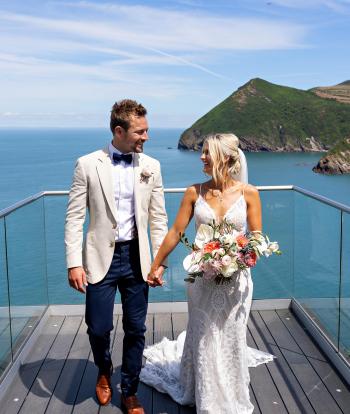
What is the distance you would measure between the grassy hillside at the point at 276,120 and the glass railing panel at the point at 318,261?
119m

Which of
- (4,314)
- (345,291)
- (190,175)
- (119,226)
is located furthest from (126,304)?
(190,175)

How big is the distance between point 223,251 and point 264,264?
7.56 feet

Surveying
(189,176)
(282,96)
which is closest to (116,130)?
(189,176)

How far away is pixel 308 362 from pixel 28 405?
71.2 inches

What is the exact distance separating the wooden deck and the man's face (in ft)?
4.82

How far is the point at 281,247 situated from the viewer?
189 inches

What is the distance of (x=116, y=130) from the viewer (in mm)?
2701

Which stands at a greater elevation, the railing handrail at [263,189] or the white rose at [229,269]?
the railing handrail at [263,189]

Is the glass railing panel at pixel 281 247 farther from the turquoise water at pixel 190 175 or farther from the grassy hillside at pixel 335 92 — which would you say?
the grassy hillside at pixel 335 92

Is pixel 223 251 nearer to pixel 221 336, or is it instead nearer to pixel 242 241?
pixel 242 241

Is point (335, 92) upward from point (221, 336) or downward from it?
upward

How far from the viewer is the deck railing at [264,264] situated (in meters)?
3.68

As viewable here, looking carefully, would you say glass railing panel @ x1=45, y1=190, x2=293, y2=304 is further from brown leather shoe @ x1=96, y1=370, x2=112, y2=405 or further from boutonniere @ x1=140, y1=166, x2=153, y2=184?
boutonniere @ x1=140, y1=166, x2=153, y2=184

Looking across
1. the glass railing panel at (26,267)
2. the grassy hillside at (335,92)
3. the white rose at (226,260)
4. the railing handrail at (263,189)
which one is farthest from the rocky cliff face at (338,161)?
the white rose at (226,260)
